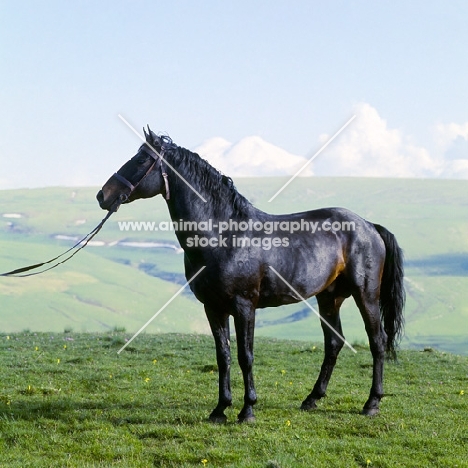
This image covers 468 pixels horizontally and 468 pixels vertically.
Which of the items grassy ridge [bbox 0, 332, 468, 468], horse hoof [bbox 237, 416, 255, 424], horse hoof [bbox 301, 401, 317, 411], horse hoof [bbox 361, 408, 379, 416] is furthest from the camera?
horse hoof [bbox 301, 401, 317, 411]

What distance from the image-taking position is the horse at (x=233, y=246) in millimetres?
6664

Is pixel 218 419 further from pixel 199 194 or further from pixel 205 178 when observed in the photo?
pixel 205 178

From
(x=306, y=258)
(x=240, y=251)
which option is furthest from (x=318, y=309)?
(x=240, y=251)

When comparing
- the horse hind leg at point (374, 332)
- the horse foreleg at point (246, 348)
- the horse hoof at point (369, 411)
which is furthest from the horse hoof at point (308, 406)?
the horse foreleg at point (246, 348)

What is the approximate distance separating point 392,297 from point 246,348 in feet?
8.31

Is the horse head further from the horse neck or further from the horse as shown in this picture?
the horse neck

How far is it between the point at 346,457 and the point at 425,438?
108 cm

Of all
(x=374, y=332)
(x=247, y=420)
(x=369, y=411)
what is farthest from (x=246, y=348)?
(x=374, y=332)

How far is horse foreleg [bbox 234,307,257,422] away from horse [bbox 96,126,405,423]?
0.01 metres

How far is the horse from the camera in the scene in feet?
21.9

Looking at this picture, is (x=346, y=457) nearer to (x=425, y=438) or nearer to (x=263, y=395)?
(x=425, y=438)

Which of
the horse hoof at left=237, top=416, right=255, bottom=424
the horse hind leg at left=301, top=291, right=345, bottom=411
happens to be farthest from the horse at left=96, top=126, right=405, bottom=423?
the horse hind leg at left=301, top=291, right=345, bottom=411

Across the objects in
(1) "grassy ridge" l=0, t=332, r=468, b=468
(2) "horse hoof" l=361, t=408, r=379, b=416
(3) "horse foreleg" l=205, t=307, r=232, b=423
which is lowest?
(1) "grassy ridge" l=0, t=332, r=468, b=468

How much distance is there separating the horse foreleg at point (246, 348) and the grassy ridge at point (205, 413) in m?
0.19
